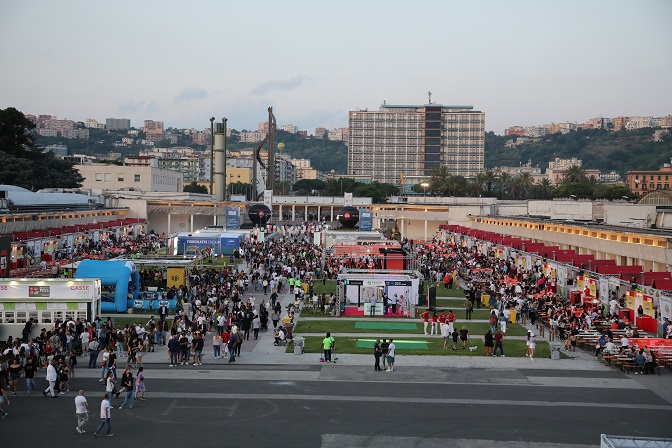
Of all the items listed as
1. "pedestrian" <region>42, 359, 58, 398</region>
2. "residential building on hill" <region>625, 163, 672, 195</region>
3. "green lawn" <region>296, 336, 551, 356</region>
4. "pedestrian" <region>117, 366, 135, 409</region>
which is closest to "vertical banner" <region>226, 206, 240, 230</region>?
"green lawn" <region>296, 336, 551, 356</region>

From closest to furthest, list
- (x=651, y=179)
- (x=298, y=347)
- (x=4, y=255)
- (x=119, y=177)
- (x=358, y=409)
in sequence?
1. (x=358, y=409)
2. (x=298, y=347)
3. (x=4, y=255)
4. (x=119, y=177)
5. (x=651, y=179)

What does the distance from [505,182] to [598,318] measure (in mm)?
114214

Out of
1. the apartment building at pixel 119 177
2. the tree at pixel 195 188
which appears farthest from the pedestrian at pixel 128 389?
the tree at pixel 195 188

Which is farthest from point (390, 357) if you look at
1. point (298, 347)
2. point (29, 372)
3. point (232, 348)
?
point (29, 372)

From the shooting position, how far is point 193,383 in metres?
21.3

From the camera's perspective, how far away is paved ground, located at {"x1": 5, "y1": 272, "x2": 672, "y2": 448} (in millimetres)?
16266

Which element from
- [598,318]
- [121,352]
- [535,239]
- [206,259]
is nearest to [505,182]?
[535,239]

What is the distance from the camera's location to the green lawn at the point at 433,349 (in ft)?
85.0

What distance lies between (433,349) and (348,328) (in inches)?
202

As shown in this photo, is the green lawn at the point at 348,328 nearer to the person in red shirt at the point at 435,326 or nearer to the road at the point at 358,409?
the person in red shirt at the point at 435,326

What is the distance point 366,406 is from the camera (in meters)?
18.9

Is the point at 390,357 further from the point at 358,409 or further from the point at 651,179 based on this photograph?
the point at 651,179

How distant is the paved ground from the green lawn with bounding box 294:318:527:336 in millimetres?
5174

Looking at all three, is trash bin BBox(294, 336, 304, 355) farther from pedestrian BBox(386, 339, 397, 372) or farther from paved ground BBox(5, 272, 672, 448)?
pedestrian BBox(386, 339, 397, 372)
